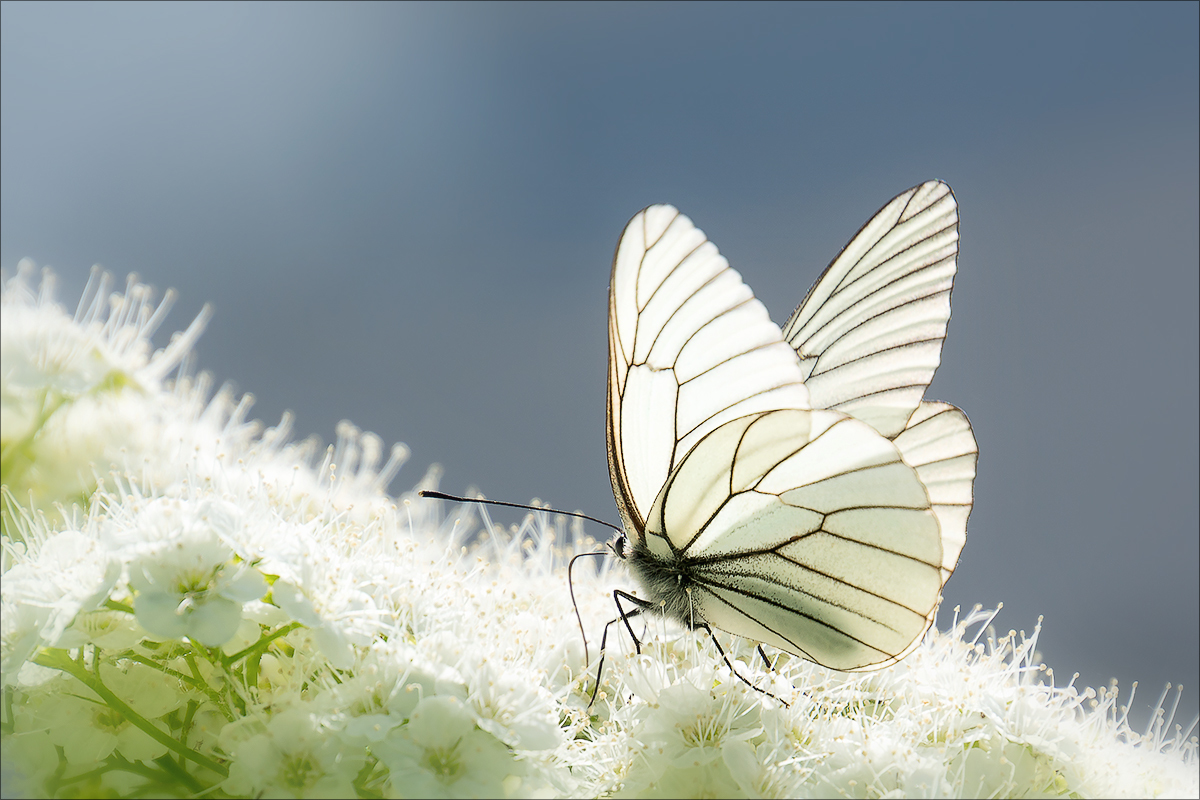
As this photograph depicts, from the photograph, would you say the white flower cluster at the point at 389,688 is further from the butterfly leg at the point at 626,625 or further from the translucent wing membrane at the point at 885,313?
the translucent wing membrane at the point at 885,313

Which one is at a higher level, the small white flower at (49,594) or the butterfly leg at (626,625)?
the butterfly leg at (626,625)

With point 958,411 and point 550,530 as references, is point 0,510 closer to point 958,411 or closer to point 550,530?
point 550,530

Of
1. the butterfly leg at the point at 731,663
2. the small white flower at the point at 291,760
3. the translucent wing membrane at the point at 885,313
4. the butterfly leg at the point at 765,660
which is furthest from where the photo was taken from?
the translucent wing membrane at the point at 885,313

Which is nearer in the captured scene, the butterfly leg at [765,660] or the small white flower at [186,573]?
the small white flower at [186,573]

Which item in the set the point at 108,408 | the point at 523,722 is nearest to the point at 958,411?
the point at 523,722

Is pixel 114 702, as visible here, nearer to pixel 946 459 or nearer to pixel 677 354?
pixel 677 354

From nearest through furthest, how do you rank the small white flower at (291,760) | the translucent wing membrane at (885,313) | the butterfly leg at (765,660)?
the small white flower at (291,760) < the butterfly leg at (765,660) < the translucent wing membrane at (885,313)

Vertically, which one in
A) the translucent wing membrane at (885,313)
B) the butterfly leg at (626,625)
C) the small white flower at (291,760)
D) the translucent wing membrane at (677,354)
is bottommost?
the small white flower at (291,760)

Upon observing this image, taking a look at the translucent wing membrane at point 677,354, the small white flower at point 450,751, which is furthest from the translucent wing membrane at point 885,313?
the small white flower at point 450,751
